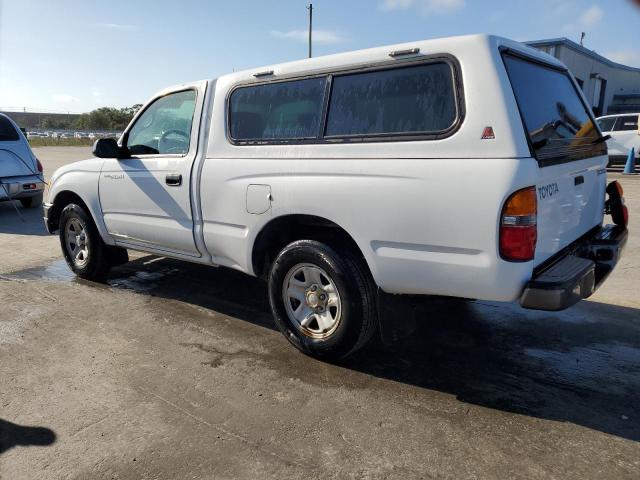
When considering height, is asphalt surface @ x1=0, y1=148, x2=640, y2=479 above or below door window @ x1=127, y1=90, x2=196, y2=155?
below

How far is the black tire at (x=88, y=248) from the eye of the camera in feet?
17.2

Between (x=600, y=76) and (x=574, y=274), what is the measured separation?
136ft

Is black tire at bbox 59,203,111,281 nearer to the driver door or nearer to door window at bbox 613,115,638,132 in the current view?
the driver door

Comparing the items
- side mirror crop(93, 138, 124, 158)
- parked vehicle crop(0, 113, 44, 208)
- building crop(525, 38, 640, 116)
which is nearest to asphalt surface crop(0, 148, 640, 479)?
side mirror crop(93, 138, 124, 158)

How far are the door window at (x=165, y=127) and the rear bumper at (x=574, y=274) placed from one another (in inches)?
113

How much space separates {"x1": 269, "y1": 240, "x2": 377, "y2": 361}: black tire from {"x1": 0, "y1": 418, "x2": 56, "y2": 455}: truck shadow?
161 cm

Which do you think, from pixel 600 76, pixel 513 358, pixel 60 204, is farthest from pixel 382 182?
pixel 600 76

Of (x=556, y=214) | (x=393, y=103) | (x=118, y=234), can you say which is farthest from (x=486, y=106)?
(x=118, y=234)

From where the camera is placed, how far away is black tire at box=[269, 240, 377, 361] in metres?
3.25

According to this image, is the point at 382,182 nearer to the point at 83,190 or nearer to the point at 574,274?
the point at 574,274

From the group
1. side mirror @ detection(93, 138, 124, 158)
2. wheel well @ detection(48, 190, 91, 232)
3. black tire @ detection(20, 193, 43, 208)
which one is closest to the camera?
side mirror @ detection(93, 138, 124, 158)

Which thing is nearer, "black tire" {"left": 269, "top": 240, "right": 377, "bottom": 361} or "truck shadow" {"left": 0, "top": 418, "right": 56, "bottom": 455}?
"truck shadow" {"left": 0, "top": 418, "right": 56, "bottom": 455}

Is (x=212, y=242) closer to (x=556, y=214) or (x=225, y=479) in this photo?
(x=225, y=479)

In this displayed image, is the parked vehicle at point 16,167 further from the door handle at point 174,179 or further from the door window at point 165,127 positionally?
the door handle at point 174,179
